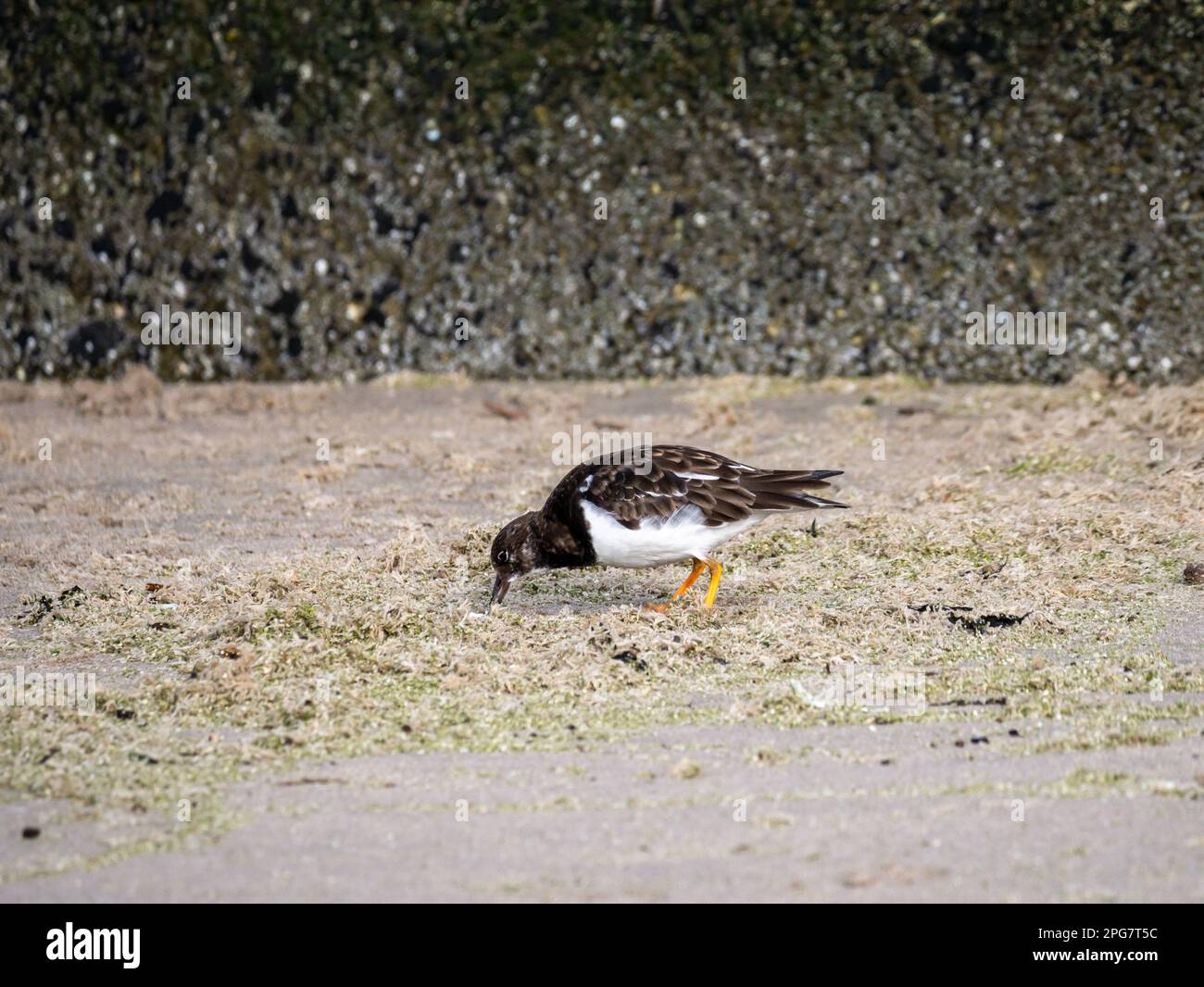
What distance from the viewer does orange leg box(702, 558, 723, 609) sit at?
19.9ft

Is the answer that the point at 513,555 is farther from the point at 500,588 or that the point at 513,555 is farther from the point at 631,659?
the point at 631,659

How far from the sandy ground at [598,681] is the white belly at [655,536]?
227 mm

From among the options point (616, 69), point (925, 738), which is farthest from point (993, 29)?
point (925, 738)

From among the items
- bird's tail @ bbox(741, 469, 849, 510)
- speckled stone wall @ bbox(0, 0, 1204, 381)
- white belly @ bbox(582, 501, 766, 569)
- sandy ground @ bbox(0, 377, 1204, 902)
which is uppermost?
speckled stone wall @ bbox(0, 0, 1204, 381)

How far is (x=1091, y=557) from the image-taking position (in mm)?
6605

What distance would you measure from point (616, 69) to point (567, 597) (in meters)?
6.51

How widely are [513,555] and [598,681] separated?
1138 mm

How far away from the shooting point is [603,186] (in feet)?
38.6

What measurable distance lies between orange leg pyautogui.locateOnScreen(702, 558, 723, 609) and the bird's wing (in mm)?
266

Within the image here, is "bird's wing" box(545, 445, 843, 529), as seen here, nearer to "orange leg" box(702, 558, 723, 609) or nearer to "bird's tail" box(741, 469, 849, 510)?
"bird's tail" box(741, 469, 849, 510)

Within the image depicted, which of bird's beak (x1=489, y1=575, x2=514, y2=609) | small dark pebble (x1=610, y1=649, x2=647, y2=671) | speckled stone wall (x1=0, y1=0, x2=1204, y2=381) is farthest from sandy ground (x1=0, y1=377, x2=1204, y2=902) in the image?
speckled stone wall (x1=0, y1=0, x2=1204, y2=381)

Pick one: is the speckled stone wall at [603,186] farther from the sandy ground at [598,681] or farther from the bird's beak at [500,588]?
the bird's beak at [500,588]

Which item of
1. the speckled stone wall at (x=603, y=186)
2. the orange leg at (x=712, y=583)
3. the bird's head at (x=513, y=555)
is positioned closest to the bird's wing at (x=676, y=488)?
the bird's head at (x=513, y=555)

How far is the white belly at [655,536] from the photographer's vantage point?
5930mm
